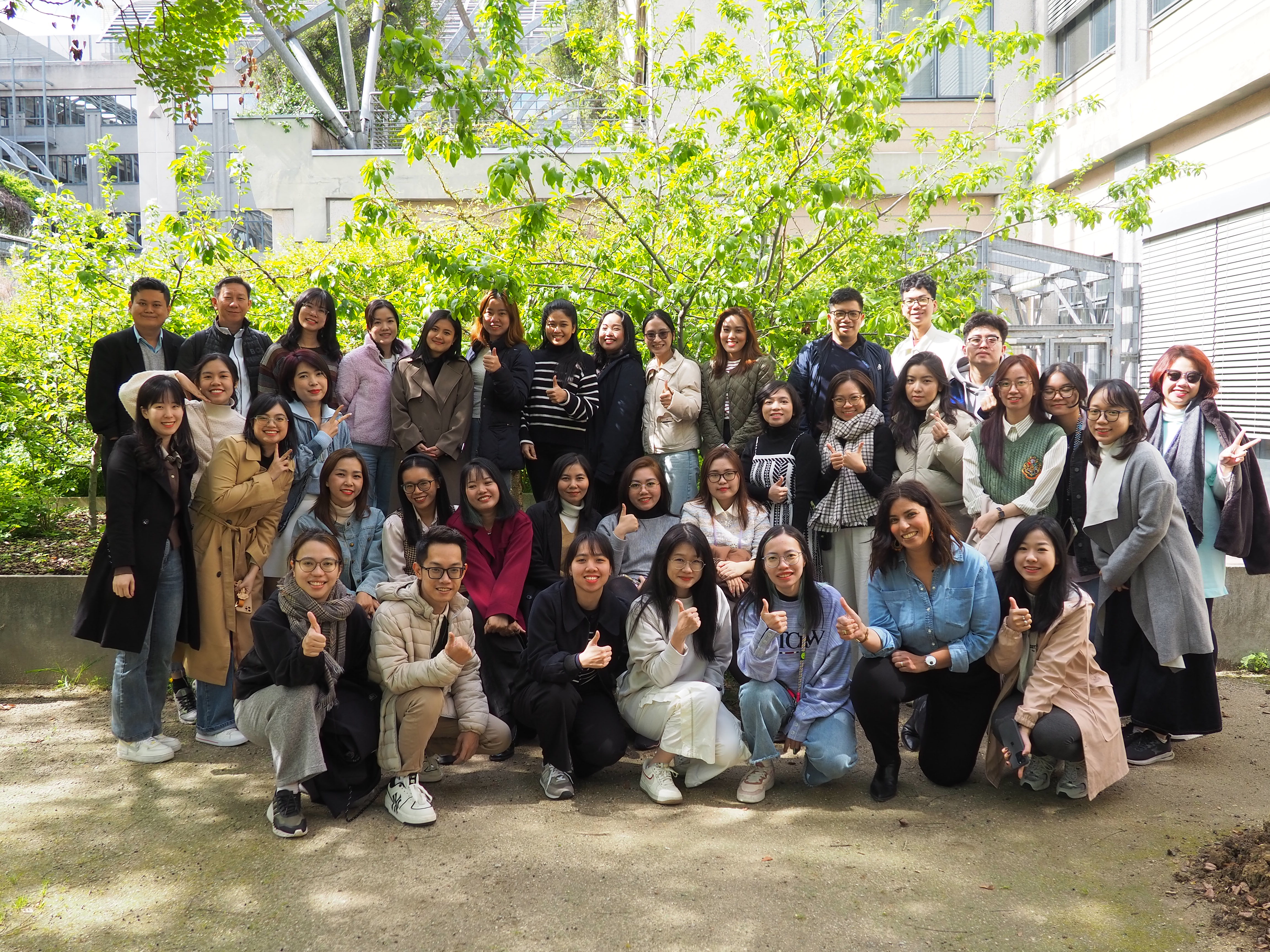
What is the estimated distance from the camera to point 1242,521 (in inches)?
195

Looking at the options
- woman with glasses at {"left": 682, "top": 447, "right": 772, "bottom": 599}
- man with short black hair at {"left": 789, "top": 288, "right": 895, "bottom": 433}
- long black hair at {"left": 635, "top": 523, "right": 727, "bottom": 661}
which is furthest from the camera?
man with short black hair at {"left": 789, "top": 288, "right": 895, "bottom": 433}

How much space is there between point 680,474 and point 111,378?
3.06 metres

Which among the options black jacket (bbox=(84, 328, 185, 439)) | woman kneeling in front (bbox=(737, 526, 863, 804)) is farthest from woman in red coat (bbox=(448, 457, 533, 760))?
black jacket (bbox=(84, 328, 185, 439))

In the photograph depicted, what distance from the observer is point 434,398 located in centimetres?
566

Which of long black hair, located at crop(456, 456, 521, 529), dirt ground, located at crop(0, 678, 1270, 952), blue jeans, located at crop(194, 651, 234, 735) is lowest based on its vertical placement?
dirt ground, located at crop(0, 678, 1270, 952)

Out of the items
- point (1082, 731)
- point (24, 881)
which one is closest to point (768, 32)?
point (1082, 731)

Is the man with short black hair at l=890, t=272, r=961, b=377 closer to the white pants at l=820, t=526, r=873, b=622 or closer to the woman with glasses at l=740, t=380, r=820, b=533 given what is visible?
the woman with glasses at l=740, t=380, r=820, b=533

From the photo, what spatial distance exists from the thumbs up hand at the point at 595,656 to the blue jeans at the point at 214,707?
1.86 metres

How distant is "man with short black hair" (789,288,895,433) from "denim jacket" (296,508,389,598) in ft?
7.77

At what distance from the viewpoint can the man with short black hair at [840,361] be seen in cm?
565

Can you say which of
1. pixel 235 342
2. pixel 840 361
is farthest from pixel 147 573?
pixel 840 361

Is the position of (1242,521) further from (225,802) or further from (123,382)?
(123,382)

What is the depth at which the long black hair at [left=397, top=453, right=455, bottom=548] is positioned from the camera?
195 inches

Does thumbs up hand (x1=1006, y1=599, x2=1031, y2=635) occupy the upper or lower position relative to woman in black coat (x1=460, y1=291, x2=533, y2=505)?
lower
